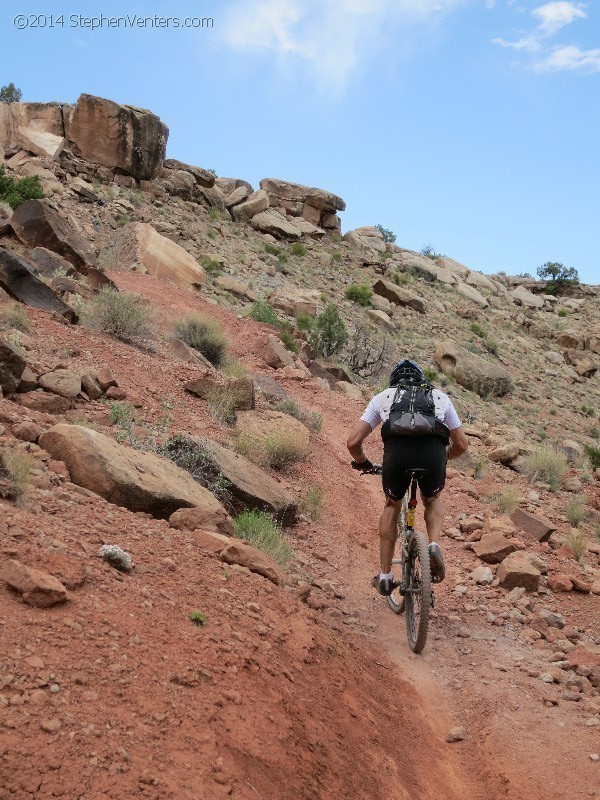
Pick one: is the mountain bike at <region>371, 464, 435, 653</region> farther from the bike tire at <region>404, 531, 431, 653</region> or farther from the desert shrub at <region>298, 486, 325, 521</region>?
the desert shrub at <region>298, 486, 325, 521</region>

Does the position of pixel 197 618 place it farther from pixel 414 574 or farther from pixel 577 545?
pixel 577 545

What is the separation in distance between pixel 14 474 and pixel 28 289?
6.71 meters

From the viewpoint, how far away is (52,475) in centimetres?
471

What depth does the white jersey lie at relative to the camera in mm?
4891

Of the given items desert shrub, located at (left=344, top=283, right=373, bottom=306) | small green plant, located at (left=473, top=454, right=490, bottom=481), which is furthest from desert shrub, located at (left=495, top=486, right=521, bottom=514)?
desert shrub, located at (left=344, top=283, right=373, bottom=306)

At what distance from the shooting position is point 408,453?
4762 mm

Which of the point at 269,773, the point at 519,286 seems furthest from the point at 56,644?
the point at 519,286

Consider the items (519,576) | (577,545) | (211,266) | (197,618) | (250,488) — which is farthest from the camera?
(211,266)

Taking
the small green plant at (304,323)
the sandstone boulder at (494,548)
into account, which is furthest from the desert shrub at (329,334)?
the sandstone boulder at (494,548)

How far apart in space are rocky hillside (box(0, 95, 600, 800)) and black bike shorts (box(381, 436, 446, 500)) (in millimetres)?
1061

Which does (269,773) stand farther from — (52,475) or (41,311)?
(41,311)

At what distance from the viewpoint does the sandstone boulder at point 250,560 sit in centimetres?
469

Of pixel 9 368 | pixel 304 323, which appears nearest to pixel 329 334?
pixel 304 323

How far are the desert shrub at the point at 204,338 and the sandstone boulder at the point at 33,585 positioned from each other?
9.42 metres
